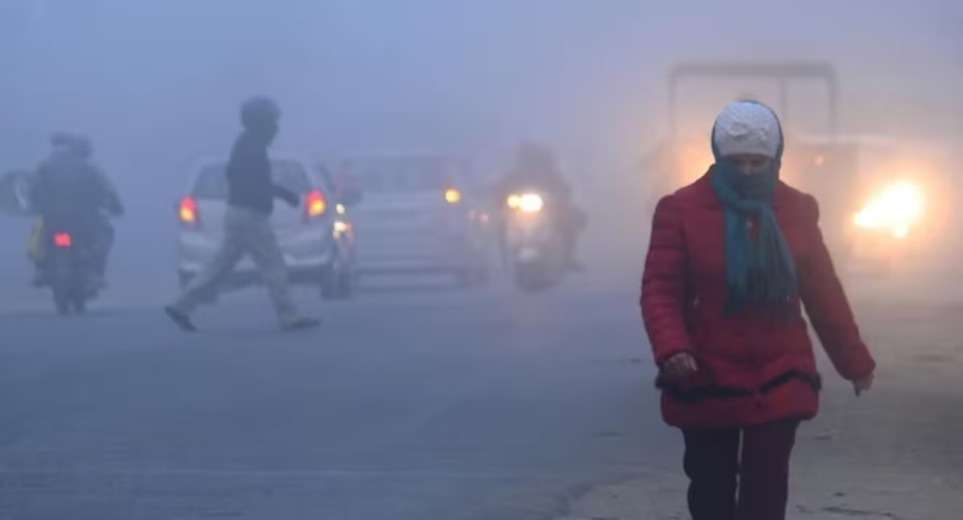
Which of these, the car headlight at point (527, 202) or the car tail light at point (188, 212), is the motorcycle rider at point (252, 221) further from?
the car headlight at point (527, 202)

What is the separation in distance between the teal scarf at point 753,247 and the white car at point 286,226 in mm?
18899

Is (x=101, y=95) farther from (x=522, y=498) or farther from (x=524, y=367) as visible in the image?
(x=522, y=498)

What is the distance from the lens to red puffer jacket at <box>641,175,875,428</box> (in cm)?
695

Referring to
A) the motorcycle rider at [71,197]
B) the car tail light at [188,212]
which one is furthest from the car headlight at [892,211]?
the motorcycle rider at [71,197]

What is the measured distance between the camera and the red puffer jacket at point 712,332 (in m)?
6.95

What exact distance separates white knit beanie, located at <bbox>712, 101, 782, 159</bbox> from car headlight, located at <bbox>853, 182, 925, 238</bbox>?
22.7m

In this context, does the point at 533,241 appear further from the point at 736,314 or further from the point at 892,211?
the point at 736,314

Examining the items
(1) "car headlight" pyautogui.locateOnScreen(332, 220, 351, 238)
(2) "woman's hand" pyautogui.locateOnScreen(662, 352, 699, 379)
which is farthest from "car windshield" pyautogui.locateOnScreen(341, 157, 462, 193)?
(2) "woman's hand" pyautogui.locateOnScreen(662, 352, 699, 379)

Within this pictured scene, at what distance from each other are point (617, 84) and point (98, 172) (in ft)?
112

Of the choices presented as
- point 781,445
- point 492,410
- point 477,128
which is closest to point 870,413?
point 492,410

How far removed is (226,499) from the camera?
33.3 ft

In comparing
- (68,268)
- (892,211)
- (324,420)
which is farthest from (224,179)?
(324,420)

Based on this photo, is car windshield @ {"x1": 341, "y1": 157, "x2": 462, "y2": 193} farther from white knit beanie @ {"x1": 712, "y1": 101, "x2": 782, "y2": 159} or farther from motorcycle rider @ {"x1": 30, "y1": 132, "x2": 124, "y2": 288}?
white knit beanie @ {"x1": 712, "y1": 101, "x2": 782, "y2": 159}

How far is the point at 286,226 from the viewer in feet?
87.0
